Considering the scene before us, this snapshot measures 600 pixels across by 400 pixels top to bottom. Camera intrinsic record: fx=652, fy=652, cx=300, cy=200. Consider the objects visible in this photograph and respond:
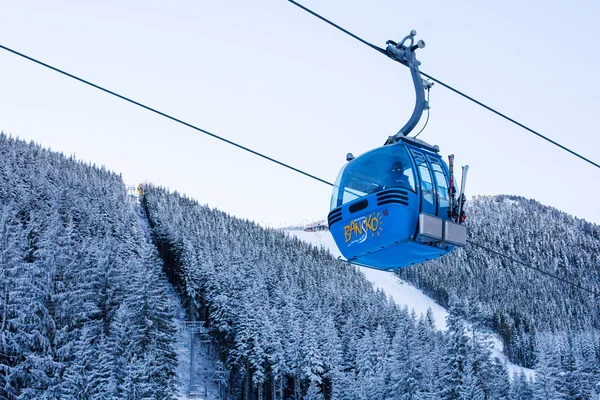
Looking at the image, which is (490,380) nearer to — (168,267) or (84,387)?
(84,387)

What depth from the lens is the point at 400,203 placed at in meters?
9.45

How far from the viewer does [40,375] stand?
4200cm

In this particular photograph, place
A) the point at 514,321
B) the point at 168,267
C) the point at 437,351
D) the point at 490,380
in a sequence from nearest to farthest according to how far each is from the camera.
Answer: the point at 490,380, the point at 437,351, the point at 168,267, the point at 514,321

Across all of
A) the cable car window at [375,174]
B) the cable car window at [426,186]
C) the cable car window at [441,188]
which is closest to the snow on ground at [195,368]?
the cable car window at [375,174]

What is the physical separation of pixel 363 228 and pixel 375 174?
908 millimetres

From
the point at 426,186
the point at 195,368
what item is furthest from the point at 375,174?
the point at 195,368

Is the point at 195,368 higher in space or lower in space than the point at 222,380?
higher

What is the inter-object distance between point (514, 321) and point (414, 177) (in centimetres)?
16340

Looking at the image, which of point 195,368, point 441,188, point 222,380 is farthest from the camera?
point 195,368

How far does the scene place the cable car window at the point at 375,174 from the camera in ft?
32.4

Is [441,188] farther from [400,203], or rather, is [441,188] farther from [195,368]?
[195,368]

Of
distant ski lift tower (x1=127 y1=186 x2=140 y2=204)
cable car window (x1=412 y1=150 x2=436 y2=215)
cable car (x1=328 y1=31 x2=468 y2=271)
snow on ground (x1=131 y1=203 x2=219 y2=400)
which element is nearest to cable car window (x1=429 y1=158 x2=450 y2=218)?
cable car (x1=328 y1=31 x2=468 y2=271)

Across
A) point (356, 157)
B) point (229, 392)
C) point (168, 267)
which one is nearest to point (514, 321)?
point (168, 267)

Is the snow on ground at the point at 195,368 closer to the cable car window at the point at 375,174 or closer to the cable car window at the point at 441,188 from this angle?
the cable car window at the point at 375,174
